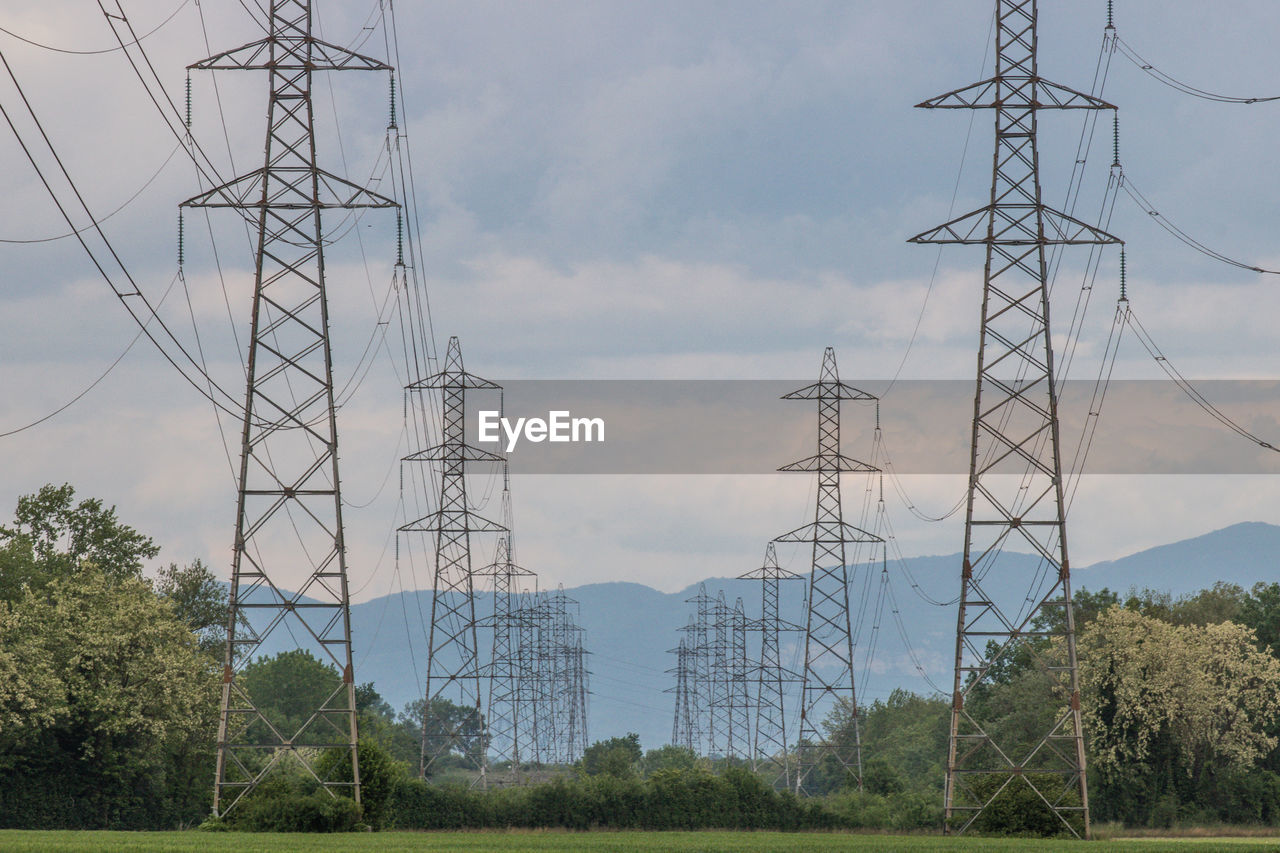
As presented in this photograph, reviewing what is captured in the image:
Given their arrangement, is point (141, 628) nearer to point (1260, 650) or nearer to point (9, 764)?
point (9, 764)

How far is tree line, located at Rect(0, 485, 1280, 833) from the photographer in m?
62.4

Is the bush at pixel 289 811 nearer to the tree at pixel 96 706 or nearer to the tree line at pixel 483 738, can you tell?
the tree line at pixel 483 738

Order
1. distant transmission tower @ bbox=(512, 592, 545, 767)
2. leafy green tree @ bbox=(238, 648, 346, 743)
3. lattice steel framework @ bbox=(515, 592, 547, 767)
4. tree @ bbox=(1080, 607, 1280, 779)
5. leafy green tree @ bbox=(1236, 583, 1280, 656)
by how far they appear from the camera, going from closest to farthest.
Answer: tree @ bbox=(1080, 607, 1280, 779)
leafy green tree @ bbox=(1236, 583, 1280, 656)
distant transmission tower @ bbox=(512, 592, 545, 767)
lattice steel framework @ bbox=(515, 592, 547, 767)
leafy green tree @ bbox=(238, 648, 346, 743)

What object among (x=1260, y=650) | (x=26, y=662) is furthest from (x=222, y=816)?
(x=1260, y=650)

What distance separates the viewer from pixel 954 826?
50.2 meters

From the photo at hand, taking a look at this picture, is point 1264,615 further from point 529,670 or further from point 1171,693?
point 529,670

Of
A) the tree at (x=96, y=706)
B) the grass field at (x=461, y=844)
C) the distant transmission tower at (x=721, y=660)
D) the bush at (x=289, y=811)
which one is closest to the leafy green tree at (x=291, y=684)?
the distant transmission tower at (x=721, y=660)

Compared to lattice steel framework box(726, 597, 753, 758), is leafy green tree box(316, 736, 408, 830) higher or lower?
lower

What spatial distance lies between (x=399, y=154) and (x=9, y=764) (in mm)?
35405

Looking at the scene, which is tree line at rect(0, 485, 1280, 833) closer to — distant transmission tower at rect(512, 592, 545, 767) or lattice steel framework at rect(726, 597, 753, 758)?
distant transmission tower at rect(512, 592, 545, 767)

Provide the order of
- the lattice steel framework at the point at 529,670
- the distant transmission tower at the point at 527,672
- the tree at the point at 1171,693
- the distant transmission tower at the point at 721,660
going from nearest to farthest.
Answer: the tree at the point at 1171,693
the distant transmission tower at the point at 527,672
the lattice steel framework at the point at 529,670
the distant transmission tower at the point at 721,660

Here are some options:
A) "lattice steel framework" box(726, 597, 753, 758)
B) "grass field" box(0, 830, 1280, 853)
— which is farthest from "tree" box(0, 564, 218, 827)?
"lattice steel framework" box(726, 597, 753, 758)

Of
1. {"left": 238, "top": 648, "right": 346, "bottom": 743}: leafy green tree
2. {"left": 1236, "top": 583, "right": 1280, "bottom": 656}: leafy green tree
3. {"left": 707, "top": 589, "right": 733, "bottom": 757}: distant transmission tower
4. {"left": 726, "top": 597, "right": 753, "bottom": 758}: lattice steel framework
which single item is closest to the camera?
{"left": 1236, "top": 583, "right": 1280, "bottom": 656}: leafy green tree

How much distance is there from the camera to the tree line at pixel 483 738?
62438 mm
